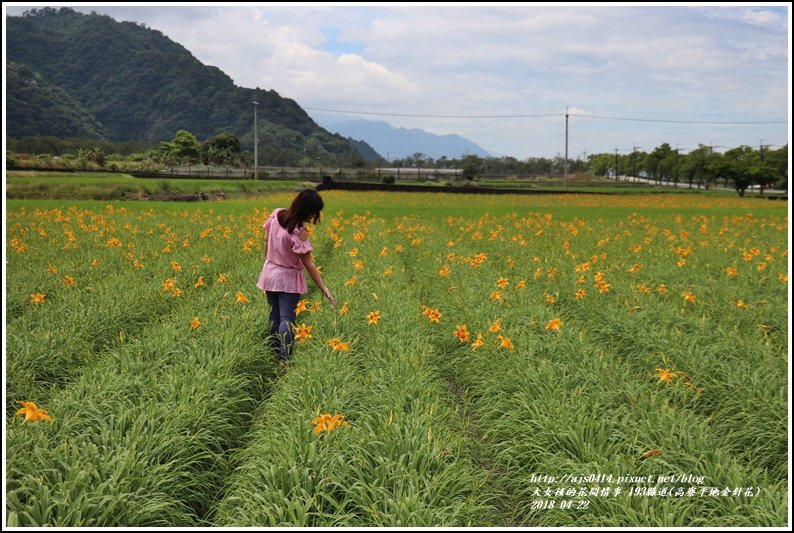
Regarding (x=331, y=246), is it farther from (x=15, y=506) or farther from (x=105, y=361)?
(x=15, y=506)

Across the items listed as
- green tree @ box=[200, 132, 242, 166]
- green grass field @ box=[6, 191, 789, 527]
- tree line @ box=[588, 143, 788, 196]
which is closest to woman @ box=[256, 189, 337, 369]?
green grass field @ box=[6, 191, 789, 527]

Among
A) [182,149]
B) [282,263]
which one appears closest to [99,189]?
[182,149]

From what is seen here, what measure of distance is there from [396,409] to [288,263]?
2551mm

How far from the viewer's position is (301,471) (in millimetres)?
3045

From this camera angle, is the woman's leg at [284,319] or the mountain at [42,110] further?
the mountain at [42,110]

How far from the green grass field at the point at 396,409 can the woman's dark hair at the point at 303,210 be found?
3.83ft

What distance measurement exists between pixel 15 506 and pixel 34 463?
0.31 metres

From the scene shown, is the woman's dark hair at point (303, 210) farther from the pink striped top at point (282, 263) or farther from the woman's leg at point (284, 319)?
the woman's leg at point (284, 319)

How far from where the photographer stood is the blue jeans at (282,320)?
5.45 m

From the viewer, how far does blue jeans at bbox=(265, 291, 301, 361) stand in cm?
545

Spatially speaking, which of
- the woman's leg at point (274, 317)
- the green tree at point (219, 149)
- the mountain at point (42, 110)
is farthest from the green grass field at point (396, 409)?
the mountain at point (42, 110)

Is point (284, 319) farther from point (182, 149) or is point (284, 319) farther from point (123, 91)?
point (123, 91)

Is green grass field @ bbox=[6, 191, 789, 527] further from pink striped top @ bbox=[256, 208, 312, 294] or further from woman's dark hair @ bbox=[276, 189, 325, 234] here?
woman's dark hair @ bbox=[276, 189, 325, 234]

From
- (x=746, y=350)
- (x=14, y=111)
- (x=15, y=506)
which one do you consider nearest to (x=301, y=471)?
(x=15, y=506)
